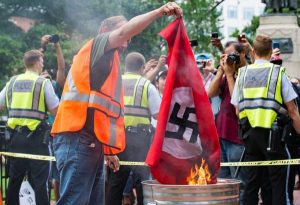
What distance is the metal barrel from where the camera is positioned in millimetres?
4859

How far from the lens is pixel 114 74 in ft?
20.0

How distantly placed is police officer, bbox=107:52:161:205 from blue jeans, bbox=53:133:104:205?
286cm

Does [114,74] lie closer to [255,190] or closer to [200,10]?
[255,190]

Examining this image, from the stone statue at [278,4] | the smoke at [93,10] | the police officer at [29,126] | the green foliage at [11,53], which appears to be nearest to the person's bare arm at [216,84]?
the smoke at [93,10]

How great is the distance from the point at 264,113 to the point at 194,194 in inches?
116

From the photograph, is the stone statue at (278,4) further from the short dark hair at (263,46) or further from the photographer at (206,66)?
the short dark hair at (263,46)

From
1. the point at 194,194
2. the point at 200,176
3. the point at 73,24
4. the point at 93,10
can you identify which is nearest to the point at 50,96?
the point at 93,10

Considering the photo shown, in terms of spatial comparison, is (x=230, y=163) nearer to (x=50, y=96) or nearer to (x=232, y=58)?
(x=232, y=58)

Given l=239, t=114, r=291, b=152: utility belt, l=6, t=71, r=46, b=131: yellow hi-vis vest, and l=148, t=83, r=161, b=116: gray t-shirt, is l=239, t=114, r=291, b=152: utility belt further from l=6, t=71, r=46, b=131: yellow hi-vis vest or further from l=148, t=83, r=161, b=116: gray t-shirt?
l=6, t=71, r=46, b=131: yellow hi-vis vest

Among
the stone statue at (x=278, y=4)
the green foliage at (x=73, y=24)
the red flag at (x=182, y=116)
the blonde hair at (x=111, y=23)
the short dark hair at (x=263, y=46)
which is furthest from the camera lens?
the stone statue at (x=278, y=4)

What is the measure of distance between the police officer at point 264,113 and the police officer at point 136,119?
1.31 metres

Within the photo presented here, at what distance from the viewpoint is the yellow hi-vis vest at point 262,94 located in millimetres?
7594

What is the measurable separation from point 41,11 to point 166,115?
33.9 feet

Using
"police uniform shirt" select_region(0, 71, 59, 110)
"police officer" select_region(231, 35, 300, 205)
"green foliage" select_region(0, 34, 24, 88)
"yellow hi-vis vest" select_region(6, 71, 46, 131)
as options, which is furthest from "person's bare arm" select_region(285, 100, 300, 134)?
"green foliage" select_region(0, 34, 24, 88)
